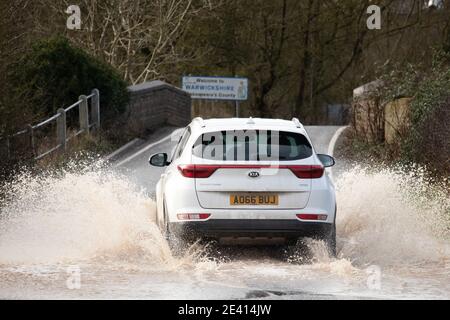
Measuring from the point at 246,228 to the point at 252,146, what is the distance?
36.1 inches

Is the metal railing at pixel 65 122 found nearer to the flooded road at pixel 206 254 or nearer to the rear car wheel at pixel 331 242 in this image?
the flooded road at pixel 206 254

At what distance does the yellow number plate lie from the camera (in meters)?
12.1

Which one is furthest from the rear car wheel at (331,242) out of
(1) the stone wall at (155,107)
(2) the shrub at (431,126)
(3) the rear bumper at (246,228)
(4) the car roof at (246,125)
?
(1) the stone wall at (155,107)

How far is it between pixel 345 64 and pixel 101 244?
32.8 meters

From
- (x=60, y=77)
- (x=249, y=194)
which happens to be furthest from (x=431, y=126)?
(x=60, y=77)

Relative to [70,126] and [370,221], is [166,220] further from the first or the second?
[70,126]

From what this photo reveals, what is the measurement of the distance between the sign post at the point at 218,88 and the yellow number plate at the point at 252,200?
1036 inches

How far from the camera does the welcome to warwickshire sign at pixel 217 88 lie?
126 feet

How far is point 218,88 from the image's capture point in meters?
38.7

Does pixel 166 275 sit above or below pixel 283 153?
below

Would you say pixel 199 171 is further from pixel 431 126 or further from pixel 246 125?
pixel 431 126

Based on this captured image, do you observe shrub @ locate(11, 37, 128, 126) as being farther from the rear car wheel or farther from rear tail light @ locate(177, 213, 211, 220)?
the rear car wheel
